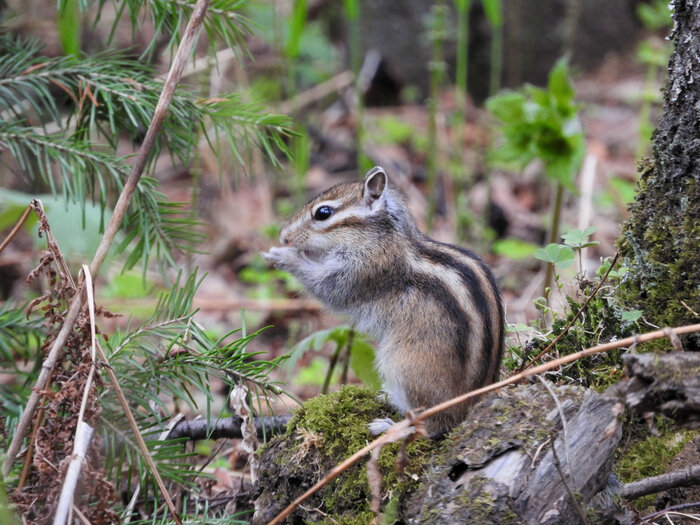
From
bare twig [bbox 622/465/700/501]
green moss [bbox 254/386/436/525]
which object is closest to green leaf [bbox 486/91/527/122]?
green moss [bbox 254/386/436/525]

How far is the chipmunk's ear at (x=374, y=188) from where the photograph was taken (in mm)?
3510

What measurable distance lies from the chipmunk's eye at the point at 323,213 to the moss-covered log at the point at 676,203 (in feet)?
4.76

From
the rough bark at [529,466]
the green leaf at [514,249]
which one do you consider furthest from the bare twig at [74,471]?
the green leaf at [514,249]

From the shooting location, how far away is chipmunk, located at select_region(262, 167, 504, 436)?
279 cm

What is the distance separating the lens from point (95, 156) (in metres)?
2.72

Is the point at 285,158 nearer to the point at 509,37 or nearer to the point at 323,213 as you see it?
the point at 509,37

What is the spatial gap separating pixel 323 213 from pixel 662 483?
6.43 ft

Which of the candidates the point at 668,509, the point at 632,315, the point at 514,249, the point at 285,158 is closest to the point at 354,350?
the point at 632,315

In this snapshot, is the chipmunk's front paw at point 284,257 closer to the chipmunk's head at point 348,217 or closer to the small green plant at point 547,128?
the chipmunk's head at point 348,217

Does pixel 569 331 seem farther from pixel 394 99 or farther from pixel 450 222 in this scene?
pixel 394 99

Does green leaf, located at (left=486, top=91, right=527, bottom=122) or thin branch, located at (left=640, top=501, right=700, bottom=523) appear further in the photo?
green leaf, located at (left=486, top=91, right=527, bottom=122)

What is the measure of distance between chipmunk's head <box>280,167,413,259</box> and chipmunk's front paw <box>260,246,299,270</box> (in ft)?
0.17

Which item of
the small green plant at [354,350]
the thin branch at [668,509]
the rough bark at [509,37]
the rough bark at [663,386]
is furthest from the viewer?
the rough bark at [509,37]

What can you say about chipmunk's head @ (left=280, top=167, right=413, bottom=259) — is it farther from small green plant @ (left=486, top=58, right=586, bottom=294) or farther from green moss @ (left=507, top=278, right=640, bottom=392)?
small green plant @ (left=486, top=58, right=586, bottom=294)
